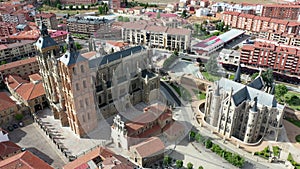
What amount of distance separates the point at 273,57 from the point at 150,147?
209 feet

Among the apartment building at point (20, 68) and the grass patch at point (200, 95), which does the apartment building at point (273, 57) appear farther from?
the apartment building at point (20, 68)

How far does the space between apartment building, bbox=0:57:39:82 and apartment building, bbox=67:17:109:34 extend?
160 ft

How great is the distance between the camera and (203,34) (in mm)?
134500

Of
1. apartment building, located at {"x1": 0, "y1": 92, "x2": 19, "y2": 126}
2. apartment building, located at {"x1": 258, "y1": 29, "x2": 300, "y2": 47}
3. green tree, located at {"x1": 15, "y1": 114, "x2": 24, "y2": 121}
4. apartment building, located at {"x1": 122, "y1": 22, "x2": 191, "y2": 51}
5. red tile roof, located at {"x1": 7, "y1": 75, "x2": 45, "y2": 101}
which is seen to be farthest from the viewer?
apartment building, located at {"x1": 258, "y1": 29, "x2": 300, "y2": 47}

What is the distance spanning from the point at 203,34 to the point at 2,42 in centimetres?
9653

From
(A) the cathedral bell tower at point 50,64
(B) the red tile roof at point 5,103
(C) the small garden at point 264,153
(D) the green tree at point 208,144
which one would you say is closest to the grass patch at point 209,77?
(D) the green tree at point 208,144

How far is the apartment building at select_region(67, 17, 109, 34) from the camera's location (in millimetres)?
130875

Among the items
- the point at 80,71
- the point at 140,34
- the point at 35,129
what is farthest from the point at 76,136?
the point at 140,34

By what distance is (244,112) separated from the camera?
5834cm

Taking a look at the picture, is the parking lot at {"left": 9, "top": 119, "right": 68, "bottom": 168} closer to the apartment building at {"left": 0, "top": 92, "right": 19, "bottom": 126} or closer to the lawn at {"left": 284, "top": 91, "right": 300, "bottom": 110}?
the apartment building at {"left": 0, "top": 92, "right": 19, "bottom": 126}

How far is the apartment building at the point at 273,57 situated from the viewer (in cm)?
8956

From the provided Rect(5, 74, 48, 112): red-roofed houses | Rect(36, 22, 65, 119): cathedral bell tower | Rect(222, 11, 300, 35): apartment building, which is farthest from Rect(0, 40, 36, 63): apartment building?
Rect(222, 11, 300, 35): apartment building

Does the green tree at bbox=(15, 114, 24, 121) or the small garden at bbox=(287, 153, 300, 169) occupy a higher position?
the green tree at bbox=(15, 114, 24, 121)

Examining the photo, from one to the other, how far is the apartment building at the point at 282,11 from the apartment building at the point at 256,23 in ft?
88.5
